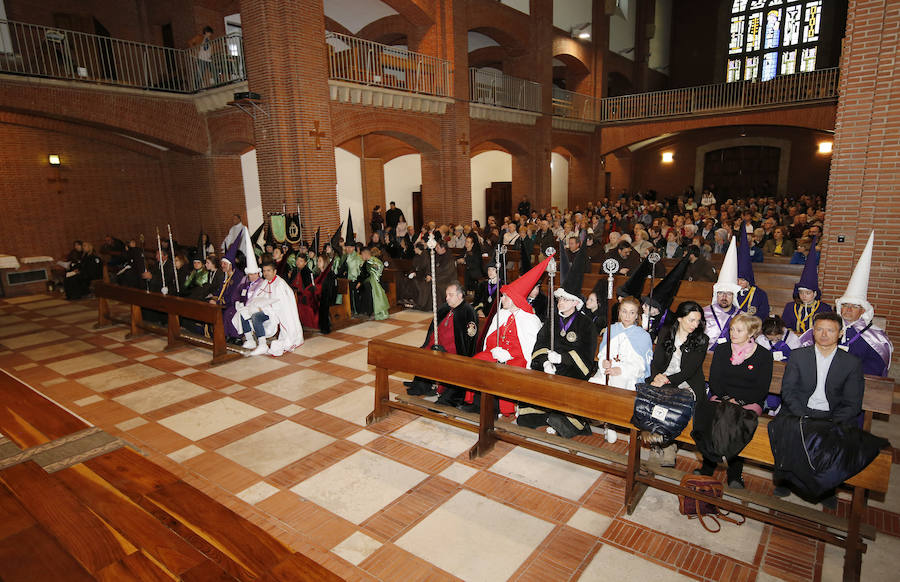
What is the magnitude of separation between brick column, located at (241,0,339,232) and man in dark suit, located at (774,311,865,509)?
1093 centimetres

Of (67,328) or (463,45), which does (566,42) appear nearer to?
(463,45)

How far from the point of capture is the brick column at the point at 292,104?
12.0m

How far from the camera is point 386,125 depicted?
1489 cm

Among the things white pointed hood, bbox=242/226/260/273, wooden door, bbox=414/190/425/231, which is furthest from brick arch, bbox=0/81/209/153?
wooden door, bbox=414/190/425/231

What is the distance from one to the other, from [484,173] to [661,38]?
43.9 feet

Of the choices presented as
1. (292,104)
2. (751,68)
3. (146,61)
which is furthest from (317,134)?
(751,68)

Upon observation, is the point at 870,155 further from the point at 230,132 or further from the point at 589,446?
the point at 230,132

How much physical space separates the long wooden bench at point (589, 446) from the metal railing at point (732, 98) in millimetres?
19266

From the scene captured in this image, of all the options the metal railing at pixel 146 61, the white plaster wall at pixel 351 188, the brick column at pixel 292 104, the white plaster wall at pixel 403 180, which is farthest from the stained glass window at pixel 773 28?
the metal railing at pixel 146 61

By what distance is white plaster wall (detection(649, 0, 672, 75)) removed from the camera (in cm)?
2719

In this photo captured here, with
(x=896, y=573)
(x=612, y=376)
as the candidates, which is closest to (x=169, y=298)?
(x=612, y=376)

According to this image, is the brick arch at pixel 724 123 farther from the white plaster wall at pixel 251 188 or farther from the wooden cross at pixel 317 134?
the white plaster wall at pixel 251 188

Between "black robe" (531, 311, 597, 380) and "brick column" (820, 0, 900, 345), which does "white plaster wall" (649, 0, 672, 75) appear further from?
"black robe" (531, 311, 597, 380)

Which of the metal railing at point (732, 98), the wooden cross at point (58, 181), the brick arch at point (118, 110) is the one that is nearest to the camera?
the brick arch at point (118, 110)
